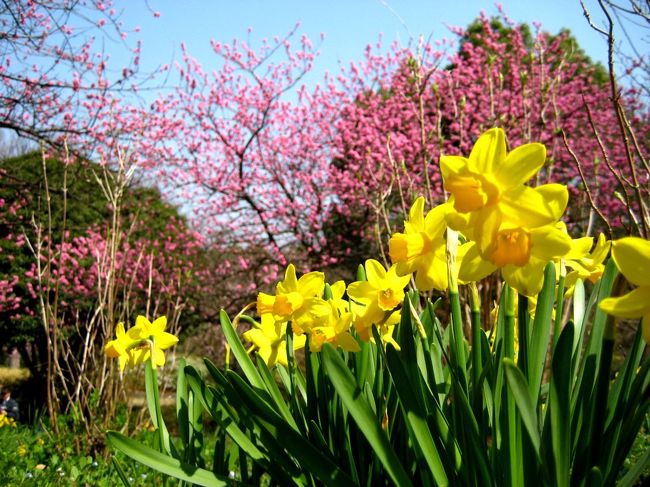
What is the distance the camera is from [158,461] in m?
1.13

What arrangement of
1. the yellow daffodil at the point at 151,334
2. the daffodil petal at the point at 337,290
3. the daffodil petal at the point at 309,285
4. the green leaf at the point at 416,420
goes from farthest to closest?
the yellow daffodil at the point at 151,334 → the daffodil petal at the point at 337,290 → the daffodil petal at the point at 309,285 → the green leaf at the point at 416,420

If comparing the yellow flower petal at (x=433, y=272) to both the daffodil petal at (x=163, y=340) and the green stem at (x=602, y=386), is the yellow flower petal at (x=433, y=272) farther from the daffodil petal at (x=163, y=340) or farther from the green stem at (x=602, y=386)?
the daffodil petal at (x=163, y=340)

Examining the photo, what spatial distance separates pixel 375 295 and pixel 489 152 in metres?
0.47

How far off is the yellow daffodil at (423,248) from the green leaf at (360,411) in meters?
0.20

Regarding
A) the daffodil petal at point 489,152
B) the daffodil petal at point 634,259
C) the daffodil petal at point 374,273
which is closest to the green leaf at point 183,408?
the daffodil petal at point 374,273

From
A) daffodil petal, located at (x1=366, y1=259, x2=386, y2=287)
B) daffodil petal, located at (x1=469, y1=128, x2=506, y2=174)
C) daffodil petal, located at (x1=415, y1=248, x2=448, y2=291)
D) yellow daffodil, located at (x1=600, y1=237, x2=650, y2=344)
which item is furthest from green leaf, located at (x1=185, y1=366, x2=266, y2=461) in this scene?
yellow daffodil, located at (x1=600, y1=237, x2=650, y2=344)

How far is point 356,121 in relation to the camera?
30.0 feet

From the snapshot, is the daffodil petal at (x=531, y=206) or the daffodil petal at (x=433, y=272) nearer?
the daffodil petal at (x=531, y=206)

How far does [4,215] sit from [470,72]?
7.73 meters

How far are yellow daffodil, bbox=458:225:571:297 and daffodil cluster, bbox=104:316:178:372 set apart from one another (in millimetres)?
987

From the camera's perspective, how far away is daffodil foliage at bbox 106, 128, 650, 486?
804 mm

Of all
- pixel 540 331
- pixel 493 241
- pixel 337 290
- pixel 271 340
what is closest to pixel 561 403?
pixel 540 331

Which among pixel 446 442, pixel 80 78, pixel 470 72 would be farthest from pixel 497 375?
pixel 470 72

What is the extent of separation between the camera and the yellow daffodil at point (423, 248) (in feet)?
3.28
